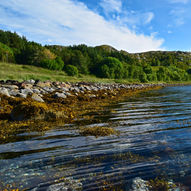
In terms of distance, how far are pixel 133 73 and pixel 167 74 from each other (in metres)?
31.5

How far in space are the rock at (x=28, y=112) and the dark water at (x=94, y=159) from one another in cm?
144

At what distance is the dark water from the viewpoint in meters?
2.34

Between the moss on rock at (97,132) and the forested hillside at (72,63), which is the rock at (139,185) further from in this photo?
the forested hillside at (72,63)

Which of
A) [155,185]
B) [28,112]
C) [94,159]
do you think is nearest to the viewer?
[155,185]

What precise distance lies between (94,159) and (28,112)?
12.2 ft

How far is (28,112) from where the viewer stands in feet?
18.6

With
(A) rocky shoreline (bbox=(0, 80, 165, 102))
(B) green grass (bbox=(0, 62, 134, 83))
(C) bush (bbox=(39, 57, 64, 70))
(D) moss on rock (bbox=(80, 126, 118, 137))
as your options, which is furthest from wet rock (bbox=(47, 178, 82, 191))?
(C) bush (bbox=(39, 57, 64, 70))

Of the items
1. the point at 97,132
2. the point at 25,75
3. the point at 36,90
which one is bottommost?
the point at 97,132

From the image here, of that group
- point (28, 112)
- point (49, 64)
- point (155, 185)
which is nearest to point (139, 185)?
point (155, 185)

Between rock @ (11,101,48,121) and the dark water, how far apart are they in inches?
56.6

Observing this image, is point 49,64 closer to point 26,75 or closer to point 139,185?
point 26,75

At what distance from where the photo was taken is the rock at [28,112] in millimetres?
5621

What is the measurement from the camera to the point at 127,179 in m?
2.34

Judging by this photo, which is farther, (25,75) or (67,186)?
(25,75)
